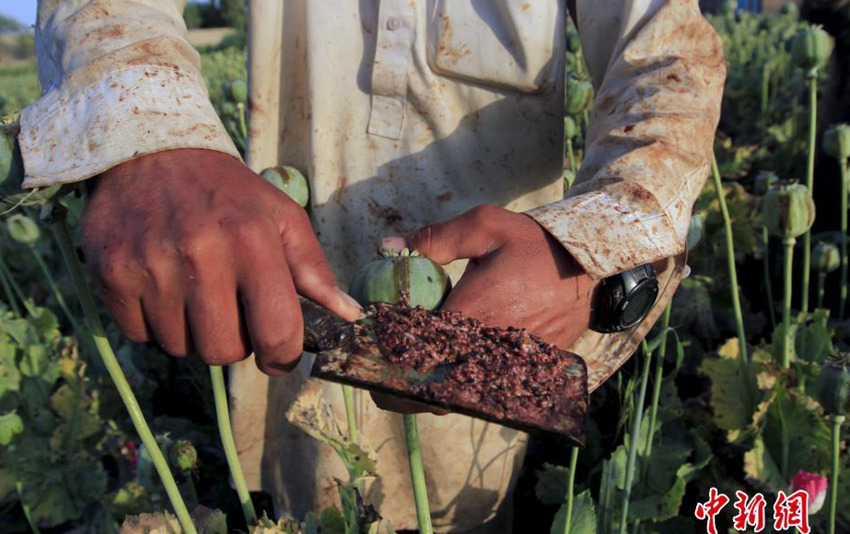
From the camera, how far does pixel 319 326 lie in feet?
2.96

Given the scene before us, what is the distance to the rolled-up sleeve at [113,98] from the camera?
3.11 feet

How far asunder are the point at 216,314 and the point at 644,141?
0.68 meters

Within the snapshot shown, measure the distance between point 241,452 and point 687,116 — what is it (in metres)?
1.31

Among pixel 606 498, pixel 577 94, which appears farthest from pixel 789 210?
pixel 606 498

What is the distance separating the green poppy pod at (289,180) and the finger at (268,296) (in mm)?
638

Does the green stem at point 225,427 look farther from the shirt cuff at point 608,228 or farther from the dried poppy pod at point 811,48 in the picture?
the dried poppy pod at point 811,48

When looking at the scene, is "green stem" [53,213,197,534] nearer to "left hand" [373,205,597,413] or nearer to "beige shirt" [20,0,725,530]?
"beige shirt" [20,0,725,530]

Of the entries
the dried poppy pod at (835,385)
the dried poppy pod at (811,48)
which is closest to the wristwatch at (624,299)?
the dried poppy pod at (835,385)

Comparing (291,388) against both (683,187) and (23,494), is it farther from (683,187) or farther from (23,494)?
(683,187)

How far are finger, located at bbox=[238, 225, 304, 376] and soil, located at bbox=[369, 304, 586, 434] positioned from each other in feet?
0.37

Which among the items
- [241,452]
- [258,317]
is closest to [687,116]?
[258,317]

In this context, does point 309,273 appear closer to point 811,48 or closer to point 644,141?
point 644,141

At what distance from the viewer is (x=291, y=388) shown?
1.72 metres

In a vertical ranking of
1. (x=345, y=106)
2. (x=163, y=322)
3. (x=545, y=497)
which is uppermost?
(x=345, y=106)
